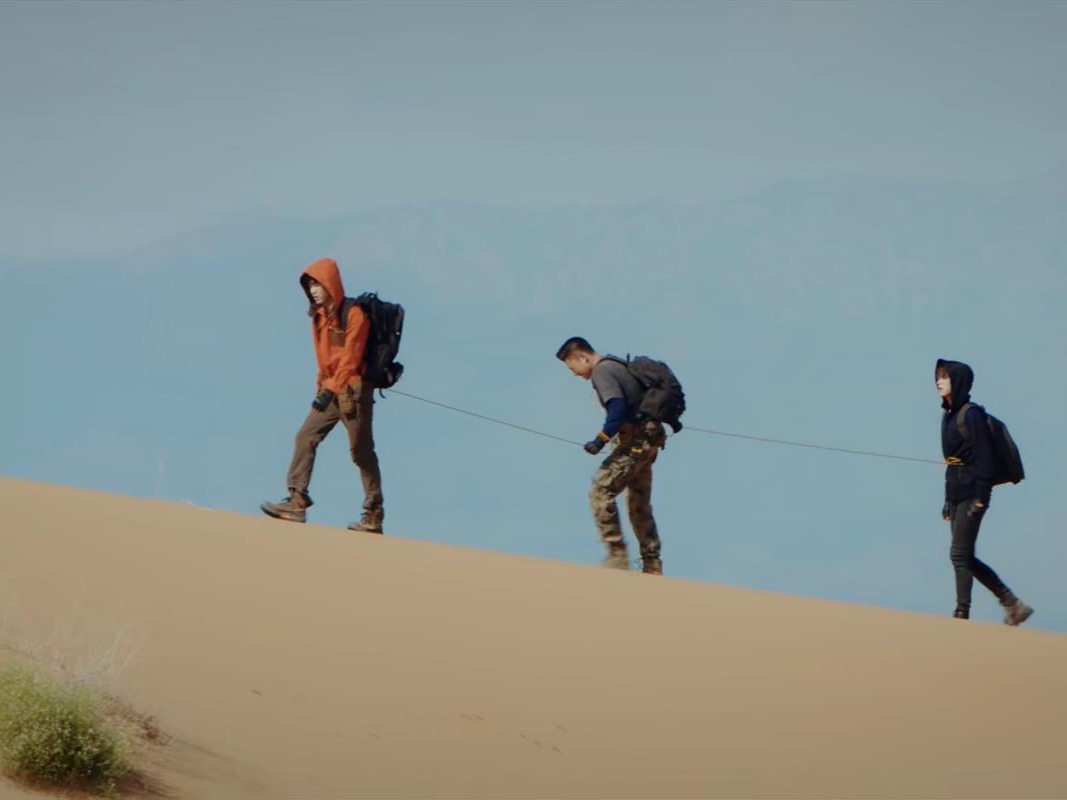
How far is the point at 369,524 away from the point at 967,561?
4658mm

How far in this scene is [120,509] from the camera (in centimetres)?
1388

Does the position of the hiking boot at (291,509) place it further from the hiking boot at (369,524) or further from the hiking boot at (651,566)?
the hiking boot at (651,566)

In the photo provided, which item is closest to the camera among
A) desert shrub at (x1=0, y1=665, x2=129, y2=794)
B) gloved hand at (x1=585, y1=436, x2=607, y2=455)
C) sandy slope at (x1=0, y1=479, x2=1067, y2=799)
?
Result: desert shrub at (x1=0, y1=665, x2=129, y2=794)

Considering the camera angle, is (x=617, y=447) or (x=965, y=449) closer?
(x=617, y=447)

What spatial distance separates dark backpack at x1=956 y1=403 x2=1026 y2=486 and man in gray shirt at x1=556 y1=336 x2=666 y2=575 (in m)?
2.49

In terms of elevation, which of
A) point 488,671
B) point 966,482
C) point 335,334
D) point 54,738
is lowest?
point 54,738

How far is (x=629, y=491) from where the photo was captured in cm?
1450

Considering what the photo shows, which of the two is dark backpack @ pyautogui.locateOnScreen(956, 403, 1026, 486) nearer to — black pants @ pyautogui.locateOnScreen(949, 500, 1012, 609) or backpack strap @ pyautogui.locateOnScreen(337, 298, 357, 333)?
black pants @ pyautogui.locateOnScreen(949, 500, 1012, 609)

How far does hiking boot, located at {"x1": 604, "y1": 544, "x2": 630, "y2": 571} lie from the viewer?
1460 centimetres

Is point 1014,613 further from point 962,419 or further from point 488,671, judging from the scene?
point 488,671

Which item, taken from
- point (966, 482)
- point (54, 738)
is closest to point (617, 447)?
point (966, 482)

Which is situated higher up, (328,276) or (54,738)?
(328,276)

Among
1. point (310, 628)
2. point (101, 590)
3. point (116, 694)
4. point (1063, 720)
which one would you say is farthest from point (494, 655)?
point (1063, 720)

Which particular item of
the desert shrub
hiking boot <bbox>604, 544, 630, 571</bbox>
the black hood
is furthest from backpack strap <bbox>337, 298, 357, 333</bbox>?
the desert shrub
